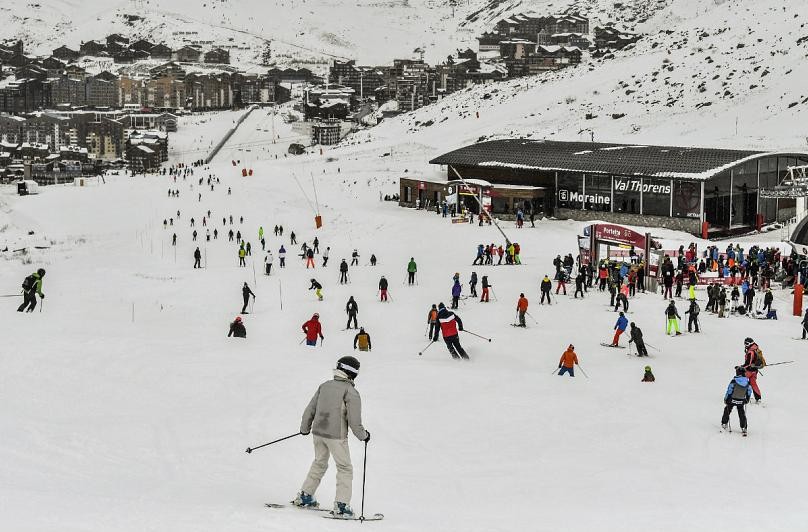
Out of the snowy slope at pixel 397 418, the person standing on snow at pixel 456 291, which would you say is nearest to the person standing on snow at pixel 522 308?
the snowy slope at pixel 397 418

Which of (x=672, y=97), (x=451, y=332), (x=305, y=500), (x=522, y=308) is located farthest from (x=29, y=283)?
(x=672, y=97)

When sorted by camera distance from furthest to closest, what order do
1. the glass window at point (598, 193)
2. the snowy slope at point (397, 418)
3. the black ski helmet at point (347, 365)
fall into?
1. the glass window at point (598, 193)
2. the snowy slope at point (397, 418)
3. the black ski helmet at point (347, 365)

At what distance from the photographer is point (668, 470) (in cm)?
1167

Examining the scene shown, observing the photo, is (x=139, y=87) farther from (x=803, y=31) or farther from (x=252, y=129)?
(x=803, y=31)

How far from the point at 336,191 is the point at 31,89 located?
129 m

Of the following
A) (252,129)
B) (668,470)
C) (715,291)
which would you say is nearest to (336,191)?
(715,291)

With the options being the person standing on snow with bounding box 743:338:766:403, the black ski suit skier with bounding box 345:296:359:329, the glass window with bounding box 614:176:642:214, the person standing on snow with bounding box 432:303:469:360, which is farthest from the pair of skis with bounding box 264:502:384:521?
the glass window with bounding box 614:176:642:214

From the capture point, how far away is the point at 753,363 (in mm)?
15883

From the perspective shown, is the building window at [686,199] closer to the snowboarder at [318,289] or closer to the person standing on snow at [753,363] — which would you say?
the snowboarder at [318,289]

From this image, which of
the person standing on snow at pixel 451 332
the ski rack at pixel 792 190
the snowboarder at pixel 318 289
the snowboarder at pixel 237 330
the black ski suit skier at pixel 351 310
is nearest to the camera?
the person standing on snow at pixel 451 332

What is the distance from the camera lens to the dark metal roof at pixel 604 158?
42812 millimetres

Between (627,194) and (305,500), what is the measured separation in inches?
1465

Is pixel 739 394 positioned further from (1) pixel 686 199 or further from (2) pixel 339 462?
(1) pixel 686 199

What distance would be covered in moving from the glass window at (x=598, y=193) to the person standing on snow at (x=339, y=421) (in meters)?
37.7
